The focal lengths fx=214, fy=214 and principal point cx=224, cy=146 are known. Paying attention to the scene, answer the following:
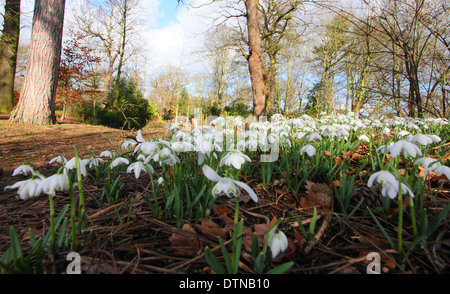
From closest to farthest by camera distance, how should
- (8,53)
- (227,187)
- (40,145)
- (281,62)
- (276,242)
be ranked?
(276,242)
(227,187)
(40,145)
(8,53)
(281,62)

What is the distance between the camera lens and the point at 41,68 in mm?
5461

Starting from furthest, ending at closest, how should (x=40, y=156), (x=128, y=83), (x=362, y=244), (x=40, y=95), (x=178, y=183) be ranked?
(x=128, y=83), (x=40, y=95), (x=40, y=156), (x=178, y=183), (x=362, y=244)

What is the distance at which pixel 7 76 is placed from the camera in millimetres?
7777

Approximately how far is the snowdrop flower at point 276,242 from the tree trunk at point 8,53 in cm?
1070

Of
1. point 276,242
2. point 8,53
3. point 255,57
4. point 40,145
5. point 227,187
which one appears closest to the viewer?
point 276,242

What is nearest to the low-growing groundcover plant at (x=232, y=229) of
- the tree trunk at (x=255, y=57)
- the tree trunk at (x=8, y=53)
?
the tree trunk at (x=255, y=57)

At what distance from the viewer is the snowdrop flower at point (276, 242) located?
0.78 m

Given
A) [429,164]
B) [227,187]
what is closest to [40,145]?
[227,187]

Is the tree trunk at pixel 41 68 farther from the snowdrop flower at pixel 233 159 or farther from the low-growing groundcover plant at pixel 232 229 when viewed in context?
the snowdrop flower at pixel 233 159

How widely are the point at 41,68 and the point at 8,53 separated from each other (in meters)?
4.18

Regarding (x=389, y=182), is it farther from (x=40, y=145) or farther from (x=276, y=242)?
(x=40, y=145)
